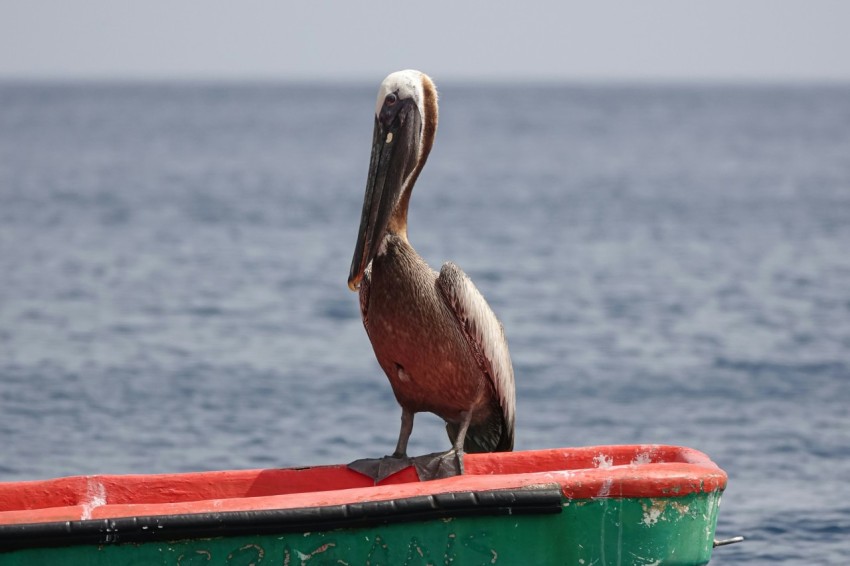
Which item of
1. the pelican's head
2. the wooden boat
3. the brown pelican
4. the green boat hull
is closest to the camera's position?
the wooden boat

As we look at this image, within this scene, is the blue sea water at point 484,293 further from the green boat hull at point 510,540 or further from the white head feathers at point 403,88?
the white head feathers at point 403,88

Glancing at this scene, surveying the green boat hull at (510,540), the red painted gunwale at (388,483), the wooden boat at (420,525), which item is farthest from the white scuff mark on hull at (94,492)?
the green boat hull at (510,540)

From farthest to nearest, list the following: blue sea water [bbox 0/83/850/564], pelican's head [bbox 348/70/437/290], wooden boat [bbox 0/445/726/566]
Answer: blue sea water [bbox 0/83/850/564], pelican's head [bbox 348/70/437/290], wooden boat [bbox 0/445/726/566]

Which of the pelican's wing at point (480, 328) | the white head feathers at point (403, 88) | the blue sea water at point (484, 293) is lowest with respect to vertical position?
the blue sea water at point (484, 293)

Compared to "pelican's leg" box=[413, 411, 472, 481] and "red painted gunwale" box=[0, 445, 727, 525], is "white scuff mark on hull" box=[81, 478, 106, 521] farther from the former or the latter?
"pelican's leg" box=[413, 411, 472, 481]

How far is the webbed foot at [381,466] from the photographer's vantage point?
5.79 m

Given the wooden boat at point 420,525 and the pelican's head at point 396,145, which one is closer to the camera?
the wooden boat at point 420,525

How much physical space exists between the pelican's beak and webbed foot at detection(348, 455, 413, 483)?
719 millimetres

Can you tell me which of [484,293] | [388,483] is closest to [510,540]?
[388,483]

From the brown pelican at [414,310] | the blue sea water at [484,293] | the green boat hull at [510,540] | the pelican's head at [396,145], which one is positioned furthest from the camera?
the blue sea water at [484,293]

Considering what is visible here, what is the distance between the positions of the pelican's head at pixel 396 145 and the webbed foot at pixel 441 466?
0.77 m

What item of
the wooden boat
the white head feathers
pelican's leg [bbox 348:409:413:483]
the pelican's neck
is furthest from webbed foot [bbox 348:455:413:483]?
the white head feathers

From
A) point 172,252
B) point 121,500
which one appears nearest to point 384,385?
point 121,500

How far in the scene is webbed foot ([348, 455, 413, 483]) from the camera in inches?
228
